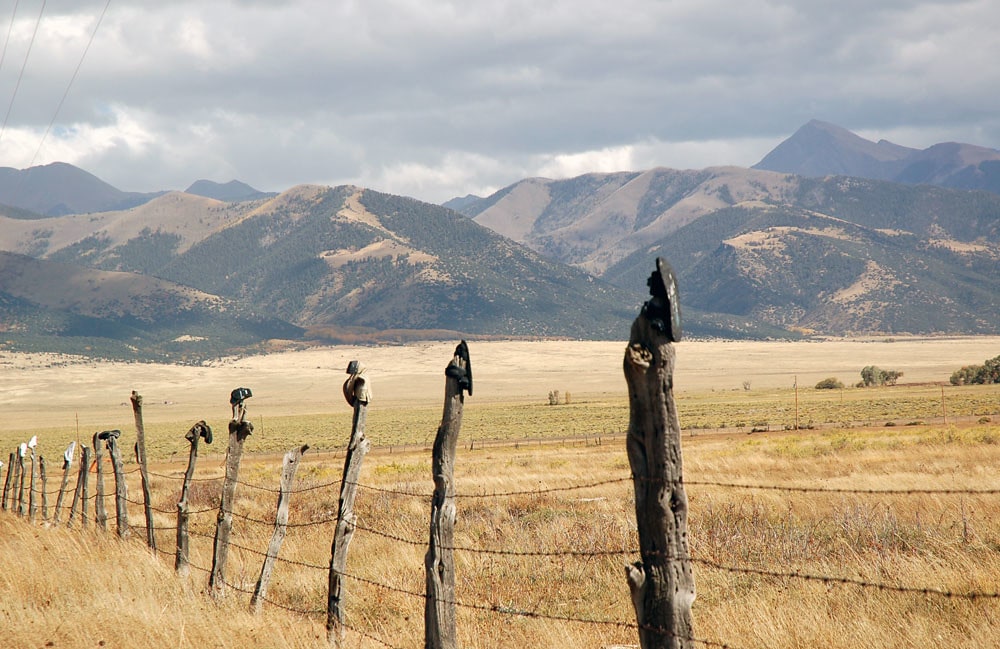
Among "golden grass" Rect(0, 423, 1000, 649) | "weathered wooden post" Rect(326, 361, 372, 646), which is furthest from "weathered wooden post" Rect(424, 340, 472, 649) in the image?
"weathered wooden post" Rect(326, 361, 372, 646)

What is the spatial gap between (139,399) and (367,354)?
16445 centimetres

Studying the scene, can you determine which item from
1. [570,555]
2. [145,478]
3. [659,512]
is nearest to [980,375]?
[570,555]

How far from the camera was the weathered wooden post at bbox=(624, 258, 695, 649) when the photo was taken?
14.6 feet

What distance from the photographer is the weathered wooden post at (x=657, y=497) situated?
14.6 feet

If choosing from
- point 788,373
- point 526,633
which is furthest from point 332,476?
point 788,373

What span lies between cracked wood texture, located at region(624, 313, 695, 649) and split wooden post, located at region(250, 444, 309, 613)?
471 centimetres

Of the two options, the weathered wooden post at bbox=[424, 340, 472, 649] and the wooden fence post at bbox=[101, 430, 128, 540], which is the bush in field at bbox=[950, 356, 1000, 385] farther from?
the weathered wooden post at bbox=[424, 340, 472, 649]

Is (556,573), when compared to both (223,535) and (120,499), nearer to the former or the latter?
(223,535)

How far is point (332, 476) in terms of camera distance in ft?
78.6

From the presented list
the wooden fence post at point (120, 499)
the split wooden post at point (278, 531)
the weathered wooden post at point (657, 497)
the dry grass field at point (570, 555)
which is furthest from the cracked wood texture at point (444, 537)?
the wooden fence post at point (120, 499)

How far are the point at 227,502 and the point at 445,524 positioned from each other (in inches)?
145

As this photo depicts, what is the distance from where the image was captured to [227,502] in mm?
9195

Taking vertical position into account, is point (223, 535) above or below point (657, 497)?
below

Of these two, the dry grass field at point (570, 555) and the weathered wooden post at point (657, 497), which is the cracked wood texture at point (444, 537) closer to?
the dry grass field at point (570, 555)
